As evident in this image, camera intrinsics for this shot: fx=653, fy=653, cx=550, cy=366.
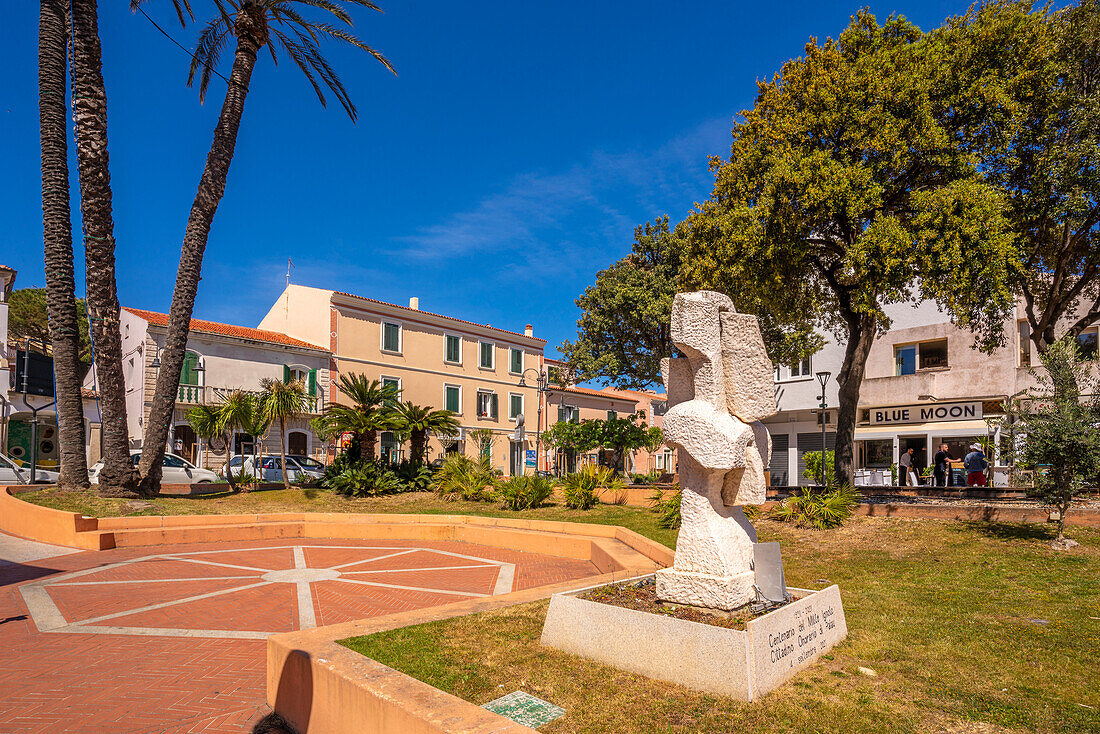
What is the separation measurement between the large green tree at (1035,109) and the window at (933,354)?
38.9 feet

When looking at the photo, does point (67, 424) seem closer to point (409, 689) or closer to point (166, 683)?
point (166, 683)

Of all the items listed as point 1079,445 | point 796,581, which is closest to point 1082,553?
point 1079,445

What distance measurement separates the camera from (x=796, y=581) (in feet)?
27.5

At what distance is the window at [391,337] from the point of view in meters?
36.2

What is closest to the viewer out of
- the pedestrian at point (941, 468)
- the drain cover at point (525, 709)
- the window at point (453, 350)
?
the drain cover at point (525, 709)

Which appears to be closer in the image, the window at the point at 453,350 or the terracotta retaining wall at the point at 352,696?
the terracotta retaining wall at the point at 352,696

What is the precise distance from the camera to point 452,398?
39094 mm

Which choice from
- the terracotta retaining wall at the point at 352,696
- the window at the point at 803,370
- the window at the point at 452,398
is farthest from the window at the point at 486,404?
the terracotta retaining wall at the point at 352,696

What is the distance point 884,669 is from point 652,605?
1764mm

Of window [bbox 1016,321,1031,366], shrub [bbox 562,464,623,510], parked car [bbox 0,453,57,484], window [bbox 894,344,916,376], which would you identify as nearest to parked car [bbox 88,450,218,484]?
parked car [bbox 0,453,57,484]

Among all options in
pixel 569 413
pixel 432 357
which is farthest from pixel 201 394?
pixel 569 413

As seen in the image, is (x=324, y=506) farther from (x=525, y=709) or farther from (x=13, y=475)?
(x=525, y=709)

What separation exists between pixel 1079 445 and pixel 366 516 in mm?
12742

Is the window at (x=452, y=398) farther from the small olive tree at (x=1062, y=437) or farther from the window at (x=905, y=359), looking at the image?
the small olive tree at (x=1062, y=437)
